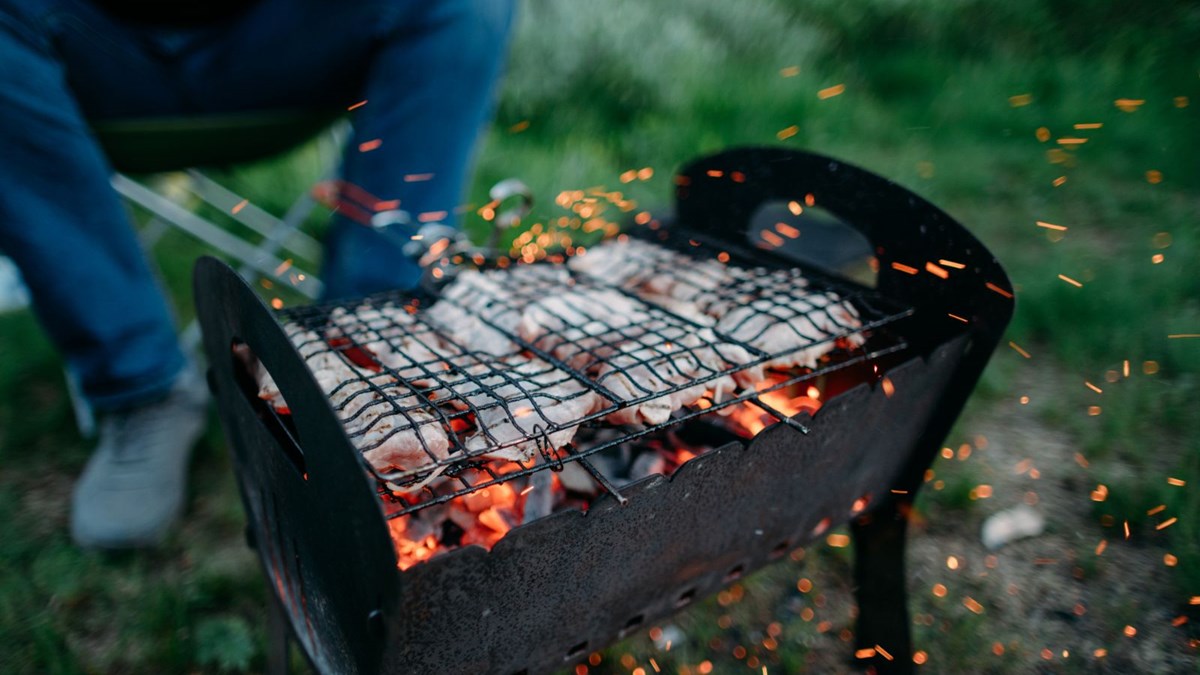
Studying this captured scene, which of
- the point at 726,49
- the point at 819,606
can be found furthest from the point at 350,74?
the point at 726,49

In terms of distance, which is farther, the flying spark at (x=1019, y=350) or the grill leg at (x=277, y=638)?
the flying spark at (x=1019, y=350)

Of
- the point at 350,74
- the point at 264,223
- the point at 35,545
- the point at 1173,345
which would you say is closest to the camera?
the point at 35,545

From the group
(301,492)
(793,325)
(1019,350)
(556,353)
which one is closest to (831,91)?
(1019,350)

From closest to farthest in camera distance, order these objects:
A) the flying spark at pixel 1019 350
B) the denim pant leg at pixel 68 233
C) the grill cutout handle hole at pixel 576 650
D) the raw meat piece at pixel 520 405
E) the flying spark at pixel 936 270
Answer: the raw meat piece at pixel 520 405
the grill cutout handle hole at pixel 576 650
the flying spark at pixel 936 270
the denim pant leg at pixel 68 233
the flying spark at pixel 1019 350

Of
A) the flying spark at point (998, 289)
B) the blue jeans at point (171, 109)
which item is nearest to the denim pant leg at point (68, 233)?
the blue jeans at point (171, 109)

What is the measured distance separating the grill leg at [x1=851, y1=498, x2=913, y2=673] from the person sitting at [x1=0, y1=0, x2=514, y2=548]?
4.72 ft

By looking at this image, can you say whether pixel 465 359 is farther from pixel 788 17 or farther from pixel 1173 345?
pixel 788 17

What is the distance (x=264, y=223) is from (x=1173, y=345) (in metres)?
3.64

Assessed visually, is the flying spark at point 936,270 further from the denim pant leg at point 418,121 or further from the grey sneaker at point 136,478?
the grey sneaker at point 136,478

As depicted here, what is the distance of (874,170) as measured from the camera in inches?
156

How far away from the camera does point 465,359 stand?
1.23m

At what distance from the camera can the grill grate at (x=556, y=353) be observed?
3.26 ft

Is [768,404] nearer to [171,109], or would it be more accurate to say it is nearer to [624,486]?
[624,486]

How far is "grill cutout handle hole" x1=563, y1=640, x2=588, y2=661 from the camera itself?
112cm
